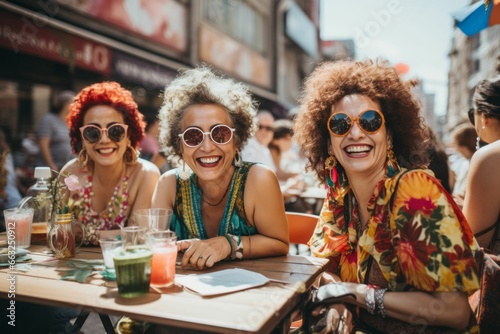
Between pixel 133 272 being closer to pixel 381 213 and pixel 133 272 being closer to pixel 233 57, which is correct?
pixel 381 213

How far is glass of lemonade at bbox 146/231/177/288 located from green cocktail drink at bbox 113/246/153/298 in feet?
0.29

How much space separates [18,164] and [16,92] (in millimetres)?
1197

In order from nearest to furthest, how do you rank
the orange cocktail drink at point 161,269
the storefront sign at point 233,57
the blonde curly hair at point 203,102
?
the orange cocktail drink at point 161,269
the blonde curly hair at point 203,102
the storefront sign at point 233,57

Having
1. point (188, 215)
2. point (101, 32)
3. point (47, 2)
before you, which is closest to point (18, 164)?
point (47, 2)

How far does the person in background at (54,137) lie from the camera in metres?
5.36

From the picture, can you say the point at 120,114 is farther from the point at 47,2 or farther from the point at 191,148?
the point at 47,2

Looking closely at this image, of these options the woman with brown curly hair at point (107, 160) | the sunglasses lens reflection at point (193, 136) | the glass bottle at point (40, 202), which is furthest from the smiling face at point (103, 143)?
the sunglasses lens reflection at point (193, 136)

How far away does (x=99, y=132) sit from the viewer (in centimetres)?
251

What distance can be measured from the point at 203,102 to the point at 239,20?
12.8 m

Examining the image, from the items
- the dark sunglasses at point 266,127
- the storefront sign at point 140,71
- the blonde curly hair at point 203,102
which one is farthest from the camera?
the storefront sign at point 140,71

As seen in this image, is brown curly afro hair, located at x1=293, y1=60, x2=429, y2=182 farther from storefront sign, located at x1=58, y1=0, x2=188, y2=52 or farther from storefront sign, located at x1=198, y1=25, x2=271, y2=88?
storefront sign, located at x1=198, y1=25, x2=271, y2=88

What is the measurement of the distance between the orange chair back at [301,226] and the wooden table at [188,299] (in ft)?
2.76

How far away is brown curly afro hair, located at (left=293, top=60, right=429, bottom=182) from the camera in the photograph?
74.5 inches

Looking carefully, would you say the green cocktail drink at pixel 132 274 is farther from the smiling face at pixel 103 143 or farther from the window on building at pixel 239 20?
the window on building at pixel 239 20
